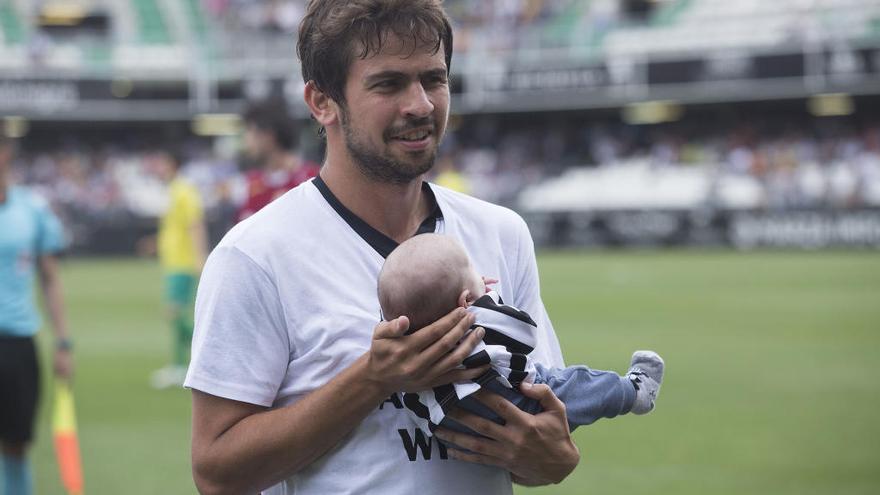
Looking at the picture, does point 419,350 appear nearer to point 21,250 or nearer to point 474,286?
point 474,286

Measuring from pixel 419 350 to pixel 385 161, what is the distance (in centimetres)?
54

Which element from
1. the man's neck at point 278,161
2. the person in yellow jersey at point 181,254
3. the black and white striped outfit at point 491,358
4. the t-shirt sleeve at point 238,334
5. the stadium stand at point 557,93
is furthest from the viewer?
the stadium stand at point 557,93

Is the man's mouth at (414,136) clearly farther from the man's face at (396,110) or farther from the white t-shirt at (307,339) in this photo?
the white t-shirt at (307,339)

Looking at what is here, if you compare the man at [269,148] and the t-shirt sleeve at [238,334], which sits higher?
the man at [269,148]

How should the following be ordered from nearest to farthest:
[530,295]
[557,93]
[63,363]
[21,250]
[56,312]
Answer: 1. [530,295]
2. [21,250]
3. [63,363]
4. [56,312]
5. [557,93]

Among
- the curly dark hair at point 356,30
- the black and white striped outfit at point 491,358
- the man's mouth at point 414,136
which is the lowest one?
the black and white striped outfit at point 491,358

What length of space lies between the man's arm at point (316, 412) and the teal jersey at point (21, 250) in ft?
14.6

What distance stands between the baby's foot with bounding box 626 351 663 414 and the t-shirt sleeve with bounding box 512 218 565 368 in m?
0.20

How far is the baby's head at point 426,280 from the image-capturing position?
240cm

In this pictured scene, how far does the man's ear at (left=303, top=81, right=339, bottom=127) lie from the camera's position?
2.77 meters

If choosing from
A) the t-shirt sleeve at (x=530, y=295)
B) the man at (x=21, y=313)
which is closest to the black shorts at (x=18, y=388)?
the man at (x=21, y=313)

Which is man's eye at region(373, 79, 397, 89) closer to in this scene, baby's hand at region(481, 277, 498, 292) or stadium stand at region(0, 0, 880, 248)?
baby's hand at region(481, 277, 498, 292)

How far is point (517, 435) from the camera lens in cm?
247

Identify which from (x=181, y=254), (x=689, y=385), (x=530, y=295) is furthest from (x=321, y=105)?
(x=181, y=254)
